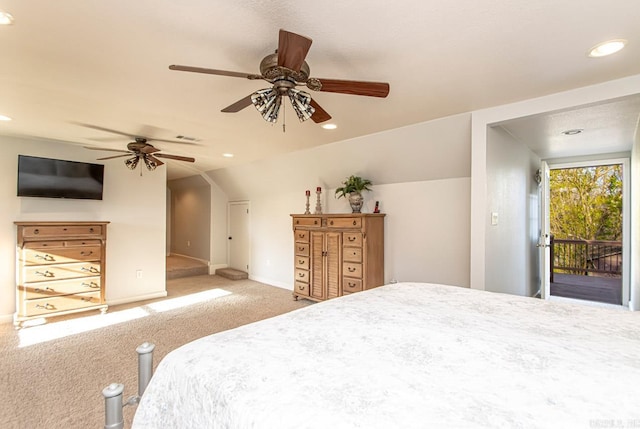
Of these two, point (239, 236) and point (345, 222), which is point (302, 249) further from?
point (239, 236)

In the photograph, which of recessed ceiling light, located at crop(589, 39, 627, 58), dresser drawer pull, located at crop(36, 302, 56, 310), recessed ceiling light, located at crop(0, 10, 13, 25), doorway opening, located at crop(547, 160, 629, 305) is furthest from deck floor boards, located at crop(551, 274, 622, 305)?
dresser drawer pull, located at crop(36, 302, 56, 310)

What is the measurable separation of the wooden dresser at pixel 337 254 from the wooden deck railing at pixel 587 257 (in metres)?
4.74

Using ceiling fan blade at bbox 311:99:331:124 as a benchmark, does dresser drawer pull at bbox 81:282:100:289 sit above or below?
below

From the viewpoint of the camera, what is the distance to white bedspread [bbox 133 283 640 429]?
730 mm

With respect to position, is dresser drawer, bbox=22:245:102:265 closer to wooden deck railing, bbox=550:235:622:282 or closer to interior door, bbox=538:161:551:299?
interior door, bbox=538:161:551:299

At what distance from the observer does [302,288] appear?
471cm

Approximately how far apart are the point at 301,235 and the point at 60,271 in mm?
3101

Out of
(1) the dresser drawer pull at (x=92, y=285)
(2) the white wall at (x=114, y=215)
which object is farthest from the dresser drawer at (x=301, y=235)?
(1) the dresser drawer pull at (x=92, y=285)

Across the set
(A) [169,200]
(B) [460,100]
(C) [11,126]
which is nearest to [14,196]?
(C) [11,126]

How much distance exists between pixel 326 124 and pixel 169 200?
22.4ft

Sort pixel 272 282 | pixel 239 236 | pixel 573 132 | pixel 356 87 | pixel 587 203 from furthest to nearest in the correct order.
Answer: pixel 587 203 < pixel 239 236 < pixel 272 282 < pixel 573 132 < pixel 356 87

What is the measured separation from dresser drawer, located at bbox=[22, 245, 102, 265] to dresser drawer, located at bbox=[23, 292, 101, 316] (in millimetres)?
450

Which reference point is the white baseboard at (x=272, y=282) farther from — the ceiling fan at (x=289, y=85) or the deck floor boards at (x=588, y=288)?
the deck floor boards at (x=588, y=288)

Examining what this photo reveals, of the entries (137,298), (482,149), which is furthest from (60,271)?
(482,149)
